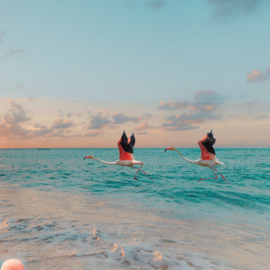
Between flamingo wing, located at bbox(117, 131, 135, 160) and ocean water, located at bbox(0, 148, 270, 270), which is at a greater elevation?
flamingo wing, located at bbox(117, 131, 135, 160)

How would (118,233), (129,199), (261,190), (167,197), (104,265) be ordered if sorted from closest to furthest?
(104,265) < (118,233) < (129,199) < (167,197) < (261,190)

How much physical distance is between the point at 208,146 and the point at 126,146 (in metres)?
2.02

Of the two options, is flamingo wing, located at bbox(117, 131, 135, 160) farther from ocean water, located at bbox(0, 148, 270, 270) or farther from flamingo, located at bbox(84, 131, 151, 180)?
ocean water, located at bbox(0, 148, 270, 270)

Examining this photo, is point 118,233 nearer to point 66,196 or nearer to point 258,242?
point 258,242

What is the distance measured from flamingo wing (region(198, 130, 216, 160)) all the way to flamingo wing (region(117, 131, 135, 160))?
1.68 metres

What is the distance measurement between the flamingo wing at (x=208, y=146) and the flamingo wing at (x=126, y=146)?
1.68 metres

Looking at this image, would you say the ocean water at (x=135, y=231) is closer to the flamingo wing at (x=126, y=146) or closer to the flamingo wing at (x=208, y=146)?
the flamingo wing at (x=126, y=146)

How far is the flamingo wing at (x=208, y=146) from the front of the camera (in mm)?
5504

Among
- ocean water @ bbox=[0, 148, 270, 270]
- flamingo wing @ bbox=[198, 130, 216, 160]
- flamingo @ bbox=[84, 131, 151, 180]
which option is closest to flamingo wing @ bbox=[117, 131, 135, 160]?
flamingo @ bbox=[84, 131, 151, 180]

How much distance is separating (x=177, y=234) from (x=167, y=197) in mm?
7354

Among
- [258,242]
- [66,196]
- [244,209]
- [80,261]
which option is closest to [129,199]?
[66,196]

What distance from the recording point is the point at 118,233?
8.87 meters

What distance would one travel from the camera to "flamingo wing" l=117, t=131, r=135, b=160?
568 centimetres

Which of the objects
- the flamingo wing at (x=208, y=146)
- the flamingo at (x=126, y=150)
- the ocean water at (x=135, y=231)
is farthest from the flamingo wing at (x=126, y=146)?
the ocean water at (x=135, y=231)
